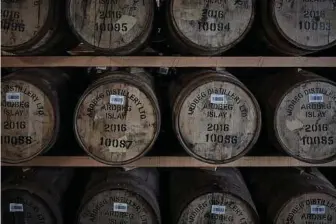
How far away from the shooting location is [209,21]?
2.12 metres

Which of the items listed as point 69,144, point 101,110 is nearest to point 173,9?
point 101,110

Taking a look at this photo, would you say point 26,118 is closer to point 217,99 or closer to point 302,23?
point 217,99

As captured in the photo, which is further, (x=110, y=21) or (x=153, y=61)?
(x=153, y=61)

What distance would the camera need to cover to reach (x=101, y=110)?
213 cm

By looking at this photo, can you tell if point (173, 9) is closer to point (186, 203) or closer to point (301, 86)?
point (301, 86)

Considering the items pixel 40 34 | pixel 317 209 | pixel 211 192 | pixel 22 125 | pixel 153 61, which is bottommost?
pixel 317 209

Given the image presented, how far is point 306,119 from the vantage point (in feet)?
7.13

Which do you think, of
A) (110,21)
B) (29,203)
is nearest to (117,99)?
(110,21)

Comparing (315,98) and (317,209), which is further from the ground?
(315,98)

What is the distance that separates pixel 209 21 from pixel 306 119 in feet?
2.41

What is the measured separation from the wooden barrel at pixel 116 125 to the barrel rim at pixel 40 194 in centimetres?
35

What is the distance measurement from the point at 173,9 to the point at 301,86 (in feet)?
2.58

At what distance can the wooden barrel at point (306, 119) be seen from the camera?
2.16 meters

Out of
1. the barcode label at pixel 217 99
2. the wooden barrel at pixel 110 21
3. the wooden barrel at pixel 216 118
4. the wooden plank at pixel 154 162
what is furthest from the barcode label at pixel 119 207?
the wooden barrel at pixel 110 21
